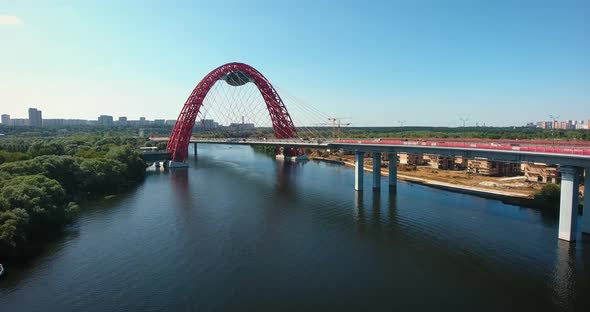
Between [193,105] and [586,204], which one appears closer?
[586,204]

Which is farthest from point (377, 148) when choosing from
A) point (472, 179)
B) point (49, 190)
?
point (49, 190)

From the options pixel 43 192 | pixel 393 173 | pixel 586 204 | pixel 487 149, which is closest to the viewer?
pixel 586 204

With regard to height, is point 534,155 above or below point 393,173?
above

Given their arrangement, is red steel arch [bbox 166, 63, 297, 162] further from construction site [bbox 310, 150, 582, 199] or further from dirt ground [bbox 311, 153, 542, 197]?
dirt ground [bbox 311, 153, 542, 197]

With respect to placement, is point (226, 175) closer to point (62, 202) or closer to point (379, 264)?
point (62, 202)

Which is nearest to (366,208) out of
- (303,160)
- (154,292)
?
(154,292)

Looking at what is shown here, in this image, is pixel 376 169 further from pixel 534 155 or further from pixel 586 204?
pixel 586 204

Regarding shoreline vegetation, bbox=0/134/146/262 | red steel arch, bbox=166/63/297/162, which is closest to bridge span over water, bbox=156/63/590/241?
red steel arch, bbox=166/63/297/162
